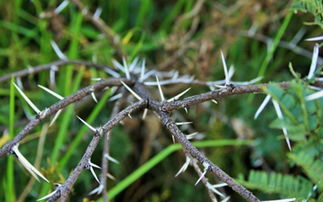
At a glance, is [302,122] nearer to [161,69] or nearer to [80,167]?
[80,167]

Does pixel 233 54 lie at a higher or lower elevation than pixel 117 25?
lower

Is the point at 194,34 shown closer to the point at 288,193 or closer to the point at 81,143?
the point at 81,143

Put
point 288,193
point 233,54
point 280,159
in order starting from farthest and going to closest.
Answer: point 233,54 → point 280,159 → point 288,193

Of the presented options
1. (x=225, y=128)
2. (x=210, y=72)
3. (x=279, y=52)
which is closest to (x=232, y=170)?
(x=225, y=128)

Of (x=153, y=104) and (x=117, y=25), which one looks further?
A: (x=117, y=25)

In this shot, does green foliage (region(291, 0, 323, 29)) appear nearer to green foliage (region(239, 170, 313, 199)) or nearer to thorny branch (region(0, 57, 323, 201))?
thorny branch (region(0, 57, 323, 201))

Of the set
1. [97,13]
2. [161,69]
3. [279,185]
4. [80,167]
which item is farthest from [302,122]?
[97,13]

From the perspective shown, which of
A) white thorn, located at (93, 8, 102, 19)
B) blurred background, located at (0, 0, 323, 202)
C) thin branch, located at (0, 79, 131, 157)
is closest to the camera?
thin branch, located at (0, 79, 131, 157)

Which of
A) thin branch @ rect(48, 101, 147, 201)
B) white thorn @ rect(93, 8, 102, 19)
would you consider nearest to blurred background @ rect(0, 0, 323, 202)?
white thorn @ rect(93, 8, 102, 19)

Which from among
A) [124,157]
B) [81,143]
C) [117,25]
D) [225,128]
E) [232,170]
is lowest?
[232,170]
